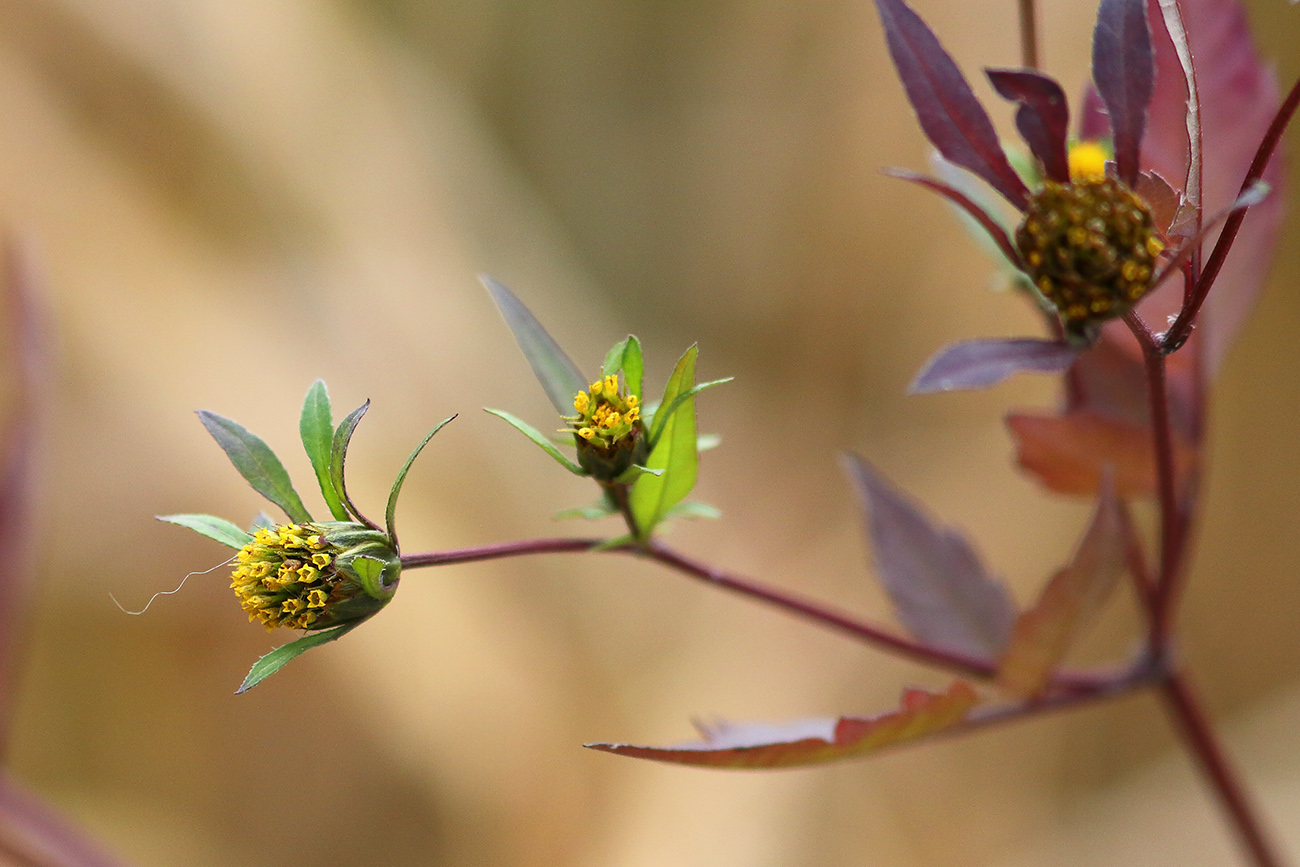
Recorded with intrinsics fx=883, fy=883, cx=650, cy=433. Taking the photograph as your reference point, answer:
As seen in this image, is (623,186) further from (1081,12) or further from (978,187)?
(978,187)

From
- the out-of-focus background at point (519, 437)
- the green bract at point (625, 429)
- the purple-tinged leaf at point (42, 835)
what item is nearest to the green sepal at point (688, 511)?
the green bract at point (625, 429)

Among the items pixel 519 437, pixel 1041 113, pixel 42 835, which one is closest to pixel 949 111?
pixel 1041 113

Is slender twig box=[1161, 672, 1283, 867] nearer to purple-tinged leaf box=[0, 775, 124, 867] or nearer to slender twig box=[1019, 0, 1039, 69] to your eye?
slender twig box=[1019, 0, 1039, 69]

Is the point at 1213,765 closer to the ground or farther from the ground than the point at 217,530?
closer to the ground

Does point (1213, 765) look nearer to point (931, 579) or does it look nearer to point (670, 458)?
point (931, 579)

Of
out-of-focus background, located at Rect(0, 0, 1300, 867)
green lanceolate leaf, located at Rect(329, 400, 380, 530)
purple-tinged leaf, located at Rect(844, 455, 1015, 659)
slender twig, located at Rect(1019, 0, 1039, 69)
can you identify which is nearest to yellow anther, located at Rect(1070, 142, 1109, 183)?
slender twig, located at Rect(1019, 0, 1039, 69)
